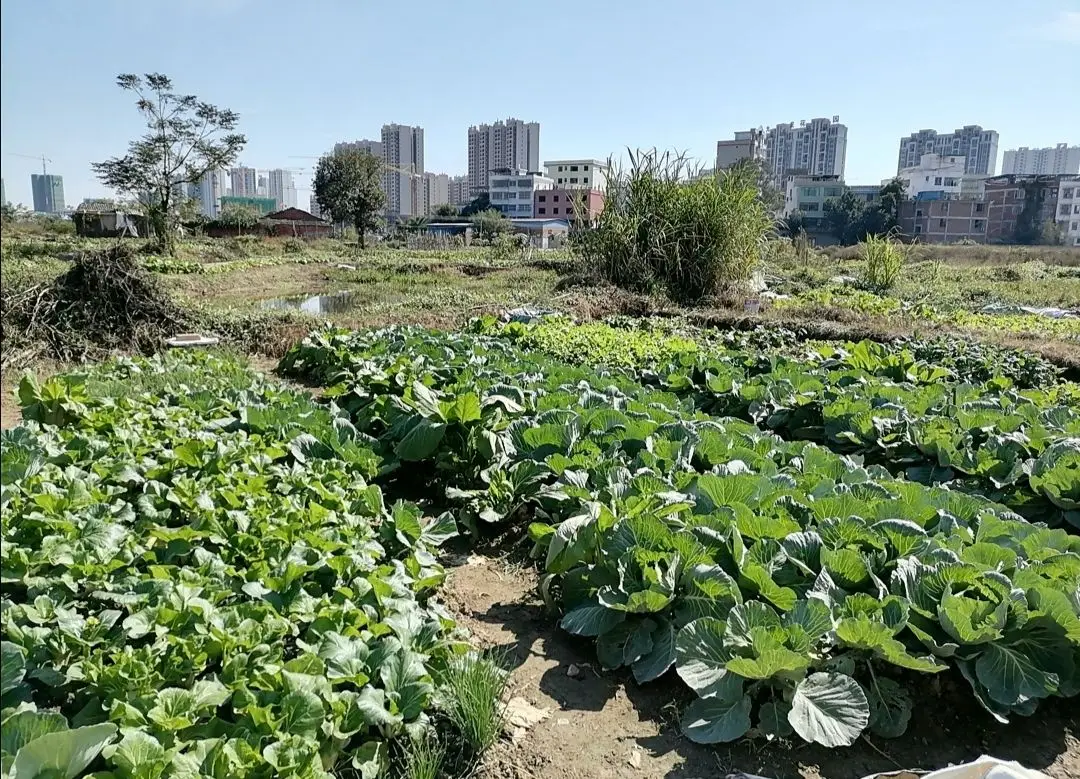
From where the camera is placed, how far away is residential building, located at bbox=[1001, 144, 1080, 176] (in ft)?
387

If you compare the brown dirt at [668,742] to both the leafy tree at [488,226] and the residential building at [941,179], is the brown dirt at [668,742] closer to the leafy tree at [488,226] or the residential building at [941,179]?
the leafy tree at [488,226]

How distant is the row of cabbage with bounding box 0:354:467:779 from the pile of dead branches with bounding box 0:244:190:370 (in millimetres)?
4780

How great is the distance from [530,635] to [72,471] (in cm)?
186

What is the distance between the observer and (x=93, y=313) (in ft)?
26.6

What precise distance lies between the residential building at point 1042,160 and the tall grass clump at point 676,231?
127m

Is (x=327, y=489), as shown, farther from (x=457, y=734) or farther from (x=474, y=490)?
(x=457, y=734)

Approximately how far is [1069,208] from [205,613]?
73634 mm

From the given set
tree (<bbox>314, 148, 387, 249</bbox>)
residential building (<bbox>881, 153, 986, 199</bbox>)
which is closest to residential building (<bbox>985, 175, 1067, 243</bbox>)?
residential building (<bbox>881, 153, 986, 199</bbox>)

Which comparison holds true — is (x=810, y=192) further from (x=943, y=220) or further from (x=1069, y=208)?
(x=1069, y=208)

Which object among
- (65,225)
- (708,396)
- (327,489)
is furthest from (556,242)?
(327,489)

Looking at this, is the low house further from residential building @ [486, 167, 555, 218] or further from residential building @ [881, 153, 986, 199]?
residential building @ [881, 153, 986, 199]

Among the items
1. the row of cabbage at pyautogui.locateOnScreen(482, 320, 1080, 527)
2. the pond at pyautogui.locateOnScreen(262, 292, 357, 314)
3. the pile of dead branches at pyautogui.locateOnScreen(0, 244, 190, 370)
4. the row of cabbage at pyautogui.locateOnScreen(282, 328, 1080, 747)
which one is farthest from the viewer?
the pond at pyautogui.locateOnScreen(262, 292, 357, 314)

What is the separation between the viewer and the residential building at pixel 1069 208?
59406mm

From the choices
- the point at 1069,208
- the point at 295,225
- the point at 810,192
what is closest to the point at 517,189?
the point at 810,192
